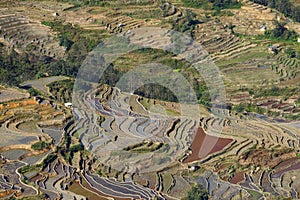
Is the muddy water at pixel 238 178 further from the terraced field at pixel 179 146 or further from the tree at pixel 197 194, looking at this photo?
the tree at pixel 197 194

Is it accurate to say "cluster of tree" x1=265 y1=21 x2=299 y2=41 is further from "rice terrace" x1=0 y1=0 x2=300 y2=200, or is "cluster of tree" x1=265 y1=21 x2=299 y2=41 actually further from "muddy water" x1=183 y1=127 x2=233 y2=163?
"muddy water" x1=183 y1=127 x2=233 y2=163

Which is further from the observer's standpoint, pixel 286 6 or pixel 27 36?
pixel 286 6

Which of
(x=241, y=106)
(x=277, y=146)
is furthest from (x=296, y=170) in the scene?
(x=241, y=106)

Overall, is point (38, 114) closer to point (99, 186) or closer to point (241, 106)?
point (99, 186)

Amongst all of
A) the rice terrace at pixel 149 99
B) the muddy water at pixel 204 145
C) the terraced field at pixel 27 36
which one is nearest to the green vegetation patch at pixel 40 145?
the rice terrace at pixel 149 99

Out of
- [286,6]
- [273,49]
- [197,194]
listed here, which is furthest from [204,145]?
[286,6]

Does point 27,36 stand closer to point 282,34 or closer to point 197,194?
point 282,34
